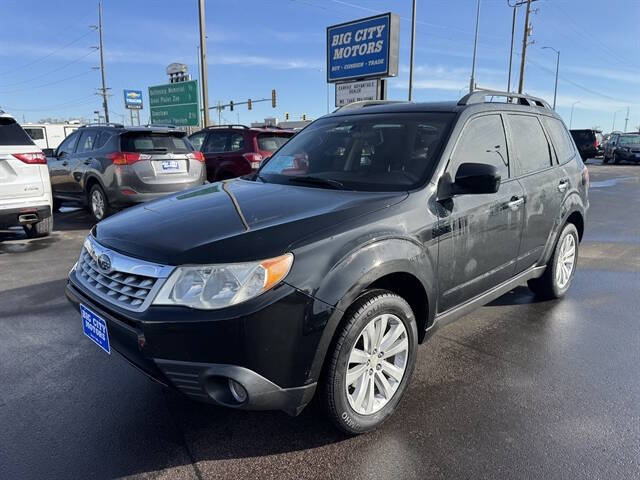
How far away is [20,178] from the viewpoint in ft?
19.9

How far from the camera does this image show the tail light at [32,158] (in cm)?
604

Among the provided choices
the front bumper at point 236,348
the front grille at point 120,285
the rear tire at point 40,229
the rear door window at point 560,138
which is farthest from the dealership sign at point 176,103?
the front bumper at point 236,348

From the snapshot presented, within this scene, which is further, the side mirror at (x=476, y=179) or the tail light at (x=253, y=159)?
the tail light at (x=253, y=159)

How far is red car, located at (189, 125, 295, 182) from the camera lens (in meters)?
9.23

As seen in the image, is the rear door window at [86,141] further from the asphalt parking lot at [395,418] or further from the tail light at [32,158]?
the asphalt parking lot at [395,418]

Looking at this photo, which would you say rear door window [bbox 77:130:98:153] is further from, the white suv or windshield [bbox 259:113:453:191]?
windshield [bbox 259:113:453:191]

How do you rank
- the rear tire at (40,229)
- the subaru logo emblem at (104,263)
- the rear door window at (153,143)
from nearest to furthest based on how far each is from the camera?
the subaru logo emblem at (104,263) → the rear tire at (40,229) → the rear door window at (153,143)

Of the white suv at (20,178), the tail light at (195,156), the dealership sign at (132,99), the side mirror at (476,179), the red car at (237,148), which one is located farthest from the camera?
the dealership sign at (132,99)

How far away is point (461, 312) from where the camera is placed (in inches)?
125

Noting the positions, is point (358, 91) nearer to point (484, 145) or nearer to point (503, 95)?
point (503, 95)

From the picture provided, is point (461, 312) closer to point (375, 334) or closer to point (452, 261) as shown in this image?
point (452, 261)

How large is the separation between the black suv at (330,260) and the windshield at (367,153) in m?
0.01

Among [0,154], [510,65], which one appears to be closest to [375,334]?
[0,154]

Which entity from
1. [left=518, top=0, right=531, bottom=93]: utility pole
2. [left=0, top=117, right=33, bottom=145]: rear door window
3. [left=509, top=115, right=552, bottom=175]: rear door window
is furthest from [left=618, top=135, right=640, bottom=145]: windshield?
[left=0, top=117, right=33, bottom=145]: rear door window
